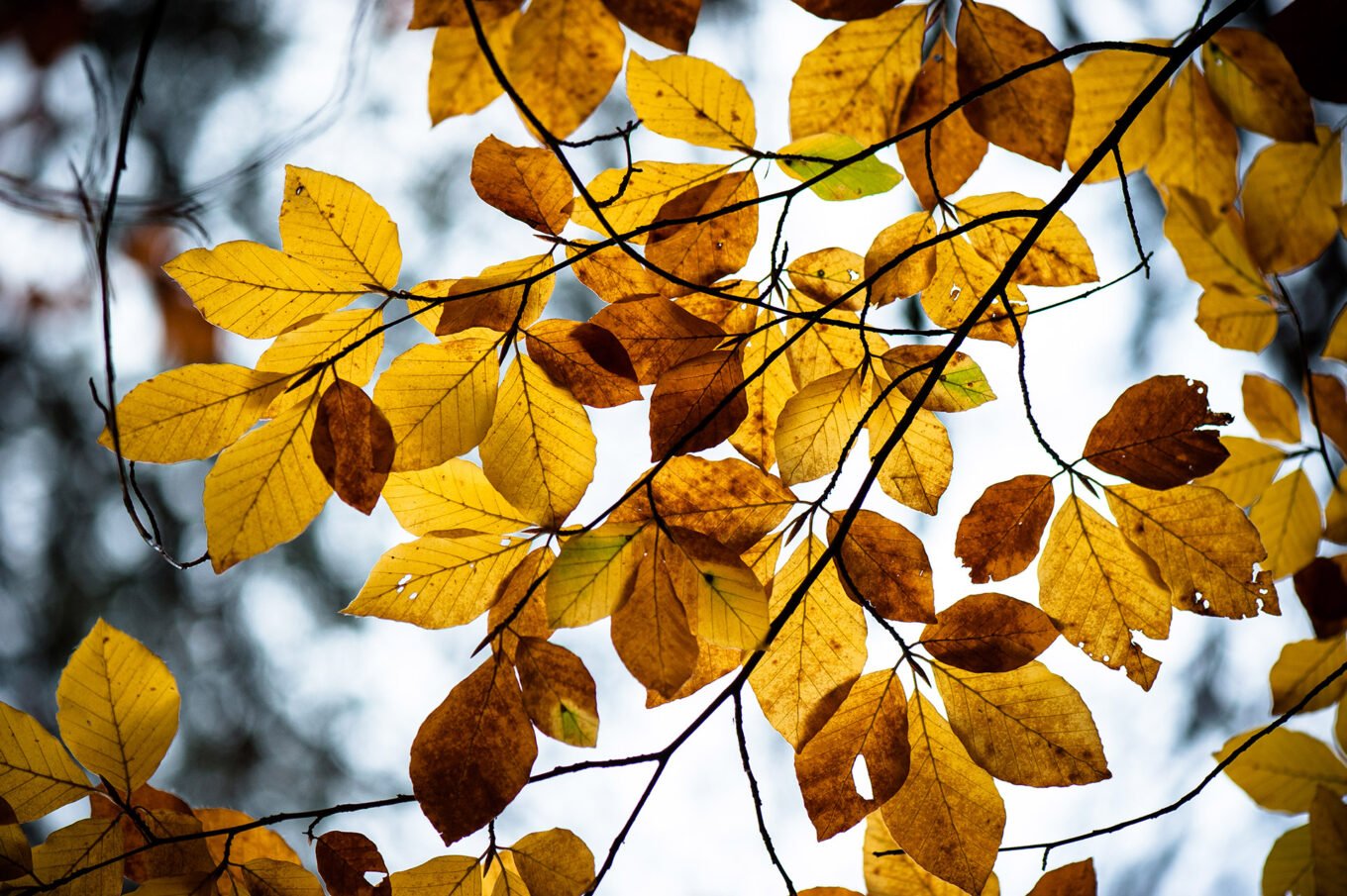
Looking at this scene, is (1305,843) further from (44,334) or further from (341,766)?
(44,334)

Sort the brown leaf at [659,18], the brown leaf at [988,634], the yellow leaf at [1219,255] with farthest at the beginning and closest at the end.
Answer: the yellow leaf at [1219,255] < the brown leaf at [988,634] < the brown leaf at [659,18]

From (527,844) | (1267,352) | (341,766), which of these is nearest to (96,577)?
(341,766)

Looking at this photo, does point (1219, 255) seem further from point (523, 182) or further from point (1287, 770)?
point (523, 182)

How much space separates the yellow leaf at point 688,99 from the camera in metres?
0.47

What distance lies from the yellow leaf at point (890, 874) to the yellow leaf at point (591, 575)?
29 cm

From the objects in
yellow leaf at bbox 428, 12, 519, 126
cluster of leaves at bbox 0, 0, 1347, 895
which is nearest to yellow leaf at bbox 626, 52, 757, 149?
cluster of leaves at bbox 0, 0, 1347, 895

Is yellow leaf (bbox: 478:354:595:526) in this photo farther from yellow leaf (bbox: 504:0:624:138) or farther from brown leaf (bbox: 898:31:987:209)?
brown leaf (bbox: 898:31:987:209)

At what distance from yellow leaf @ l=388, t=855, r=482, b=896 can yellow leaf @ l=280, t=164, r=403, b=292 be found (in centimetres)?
32

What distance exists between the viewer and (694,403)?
46cm

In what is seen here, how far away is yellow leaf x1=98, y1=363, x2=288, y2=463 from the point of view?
42 cm

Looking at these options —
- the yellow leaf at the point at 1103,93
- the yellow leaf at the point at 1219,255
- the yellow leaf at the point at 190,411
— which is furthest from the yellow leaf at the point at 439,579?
the yellow leaf at the point at 1219,255

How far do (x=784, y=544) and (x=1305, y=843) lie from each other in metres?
0.52

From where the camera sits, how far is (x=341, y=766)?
8.32 feet

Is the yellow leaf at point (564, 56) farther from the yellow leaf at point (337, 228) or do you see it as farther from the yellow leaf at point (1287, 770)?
the yellow leaf at point (1287, 770)
